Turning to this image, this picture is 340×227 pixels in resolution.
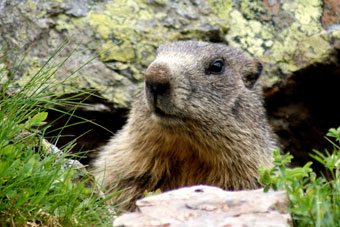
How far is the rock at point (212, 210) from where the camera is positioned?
89.6 inches

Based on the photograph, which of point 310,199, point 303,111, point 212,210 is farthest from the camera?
point 303,111

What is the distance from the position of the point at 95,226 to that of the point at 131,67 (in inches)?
111

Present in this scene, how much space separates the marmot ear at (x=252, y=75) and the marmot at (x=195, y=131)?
53mm

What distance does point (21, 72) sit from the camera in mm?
5086

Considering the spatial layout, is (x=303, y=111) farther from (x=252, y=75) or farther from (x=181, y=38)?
(x=181, y=38)

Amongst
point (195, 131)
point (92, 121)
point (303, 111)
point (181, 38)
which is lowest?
point (303, 111)

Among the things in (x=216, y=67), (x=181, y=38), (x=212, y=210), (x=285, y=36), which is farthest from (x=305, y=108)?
(x=212, y=210)

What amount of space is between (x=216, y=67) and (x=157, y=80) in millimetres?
887

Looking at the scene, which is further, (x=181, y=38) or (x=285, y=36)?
(x=285, y=36)

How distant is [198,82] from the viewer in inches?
169

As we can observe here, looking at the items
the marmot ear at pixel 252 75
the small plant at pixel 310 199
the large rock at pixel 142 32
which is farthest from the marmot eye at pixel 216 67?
the small plant at pixel 310 199

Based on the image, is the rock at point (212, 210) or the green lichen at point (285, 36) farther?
the green lichen at point (285, 36)

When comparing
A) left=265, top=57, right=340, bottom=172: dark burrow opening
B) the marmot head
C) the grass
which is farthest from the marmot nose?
left=265, top=57, right=340, bottom=172: dark burrow opening

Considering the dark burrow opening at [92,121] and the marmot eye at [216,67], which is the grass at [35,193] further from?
the dark burrow opening at [92,121]
